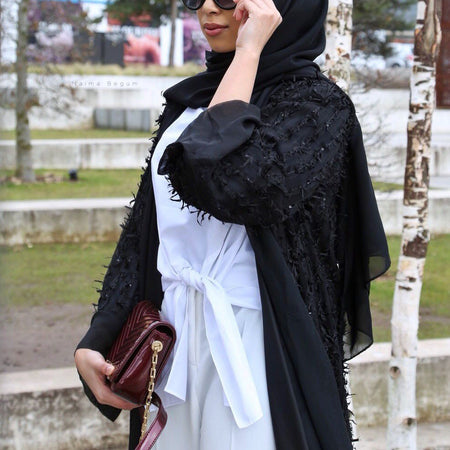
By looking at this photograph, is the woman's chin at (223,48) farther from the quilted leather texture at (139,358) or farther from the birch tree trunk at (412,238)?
the birch tree trunk at (412,238)

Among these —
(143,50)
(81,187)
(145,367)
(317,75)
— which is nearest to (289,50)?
(317,75)

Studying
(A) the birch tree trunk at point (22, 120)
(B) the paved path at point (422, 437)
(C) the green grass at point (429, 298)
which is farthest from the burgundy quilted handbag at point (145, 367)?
(A) the birch tree trunk at point (22, 120)

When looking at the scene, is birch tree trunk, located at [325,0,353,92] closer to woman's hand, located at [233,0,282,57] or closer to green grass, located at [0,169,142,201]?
woman's hand, located at [233,0,282,57]

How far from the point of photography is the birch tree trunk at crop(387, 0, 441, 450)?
3.40 meters

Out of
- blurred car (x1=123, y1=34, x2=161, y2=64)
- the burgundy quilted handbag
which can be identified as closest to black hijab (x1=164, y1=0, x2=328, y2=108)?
the burgundy quilted handbag

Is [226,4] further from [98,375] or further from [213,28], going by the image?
[98,375]

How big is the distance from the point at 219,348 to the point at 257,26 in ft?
2.18

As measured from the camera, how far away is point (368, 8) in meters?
7.21

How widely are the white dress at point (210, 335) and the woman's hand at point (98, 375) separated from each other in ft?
0.34

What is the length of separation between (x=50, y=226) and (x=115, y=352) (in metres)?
5.98

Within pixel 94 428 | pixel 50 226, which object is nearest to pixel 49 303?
pixel 50 226

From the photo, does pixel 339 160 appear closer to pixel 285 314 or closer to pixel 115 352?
pixel 285 314

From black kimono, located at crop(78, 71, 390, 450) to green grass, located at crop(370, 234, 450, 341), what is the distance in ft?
11.6

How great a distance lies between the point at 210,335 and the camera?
1804 millimetres
